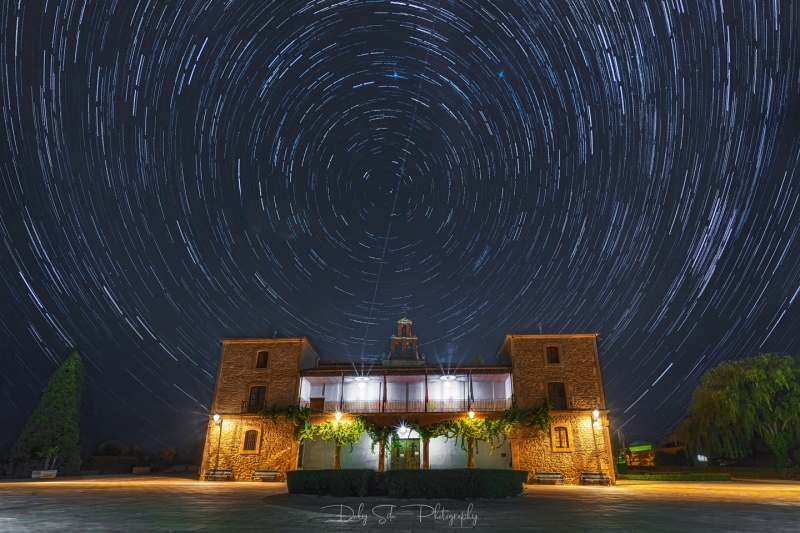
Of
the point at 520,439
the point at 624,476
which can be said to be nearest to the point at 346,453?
the point at 520,439

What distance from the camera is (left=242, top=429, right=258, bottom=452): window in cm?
2627

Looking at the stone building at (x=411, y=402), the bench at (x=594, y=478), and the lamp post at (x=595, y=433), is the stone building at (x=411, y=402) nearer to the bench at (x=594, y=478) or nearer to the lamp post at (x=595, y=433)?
the lamp post at (x=595, y=433)

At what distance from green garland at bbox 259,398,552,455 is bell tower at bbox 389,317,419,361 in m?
8.81

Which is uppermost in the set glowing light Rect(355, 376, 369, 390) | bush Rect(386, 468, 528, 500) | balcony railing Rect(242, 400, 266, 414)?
glowing light Rect(355, 376, 369, 390)

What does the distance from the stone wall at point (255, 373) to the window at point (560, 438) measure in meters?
15.2

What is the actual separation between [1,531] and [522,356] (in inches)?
958

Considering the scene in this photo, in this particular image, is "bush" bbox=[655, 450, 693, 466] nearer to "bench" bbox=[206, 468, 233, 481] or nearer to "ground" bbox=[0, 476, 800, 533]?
"ground" bbox=[0, 476, 800, 533]

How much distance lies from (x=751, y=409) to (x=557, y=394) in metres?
15.3

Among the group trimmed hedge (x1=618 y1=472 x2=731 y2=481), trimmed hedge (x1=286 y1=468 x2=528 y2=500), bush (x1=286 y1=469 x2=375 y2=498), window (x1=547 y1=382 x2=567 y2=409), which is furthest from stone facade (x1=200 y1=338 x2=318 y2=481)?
trimmed hedge (x1=618 y1=472 x2=731 y2=481)

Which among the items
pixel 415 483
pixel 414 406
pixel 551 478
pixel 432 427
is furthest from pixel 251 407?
pixel 551 478

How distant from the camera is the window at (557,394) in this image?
2572cm

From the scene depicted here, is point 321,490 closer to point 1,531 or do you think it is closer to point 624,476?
point 1,531

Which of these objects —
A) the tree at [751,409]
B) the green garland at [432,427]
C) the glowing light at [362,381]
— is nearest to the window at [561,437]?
the green garland at [432,427]

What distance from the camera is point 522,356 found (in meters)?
27.0
